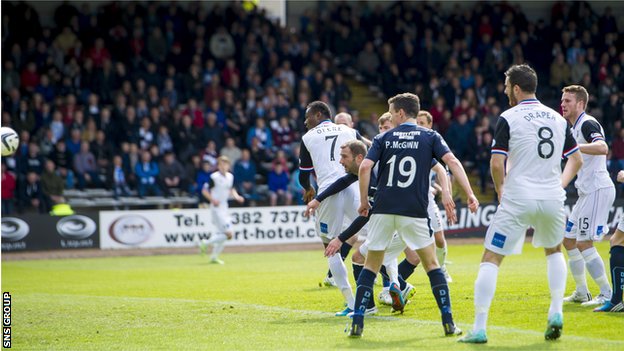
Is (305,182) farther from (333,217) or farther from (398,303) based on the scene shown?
(398,303)

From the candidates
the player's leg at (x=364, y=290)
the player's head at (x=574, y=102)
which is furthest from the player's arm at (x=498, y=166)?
the player's head at (x=574, y=102)

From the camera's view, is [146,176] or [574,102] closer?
[574,102]

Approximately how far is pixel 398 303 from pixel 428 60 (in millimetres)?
23945

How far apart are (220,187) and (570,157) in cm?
1471

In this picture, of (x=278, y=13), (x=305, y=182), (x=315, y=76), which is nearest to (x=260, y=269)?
(x=305, y=182)

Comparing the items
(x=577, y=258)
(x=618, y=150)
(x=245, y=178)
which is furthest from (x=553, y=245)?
(x=618, y=150)

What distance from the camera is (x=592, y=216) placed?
1201 centimetres

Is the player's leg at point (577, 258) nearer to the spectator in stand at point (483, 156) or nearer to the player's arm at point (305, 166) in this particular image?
the player's arm at point (305, 166)

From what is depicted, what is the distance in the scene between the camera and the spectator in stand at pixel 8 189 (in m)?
26.2

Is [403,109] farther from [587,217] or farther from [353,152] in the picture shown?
[587,217]

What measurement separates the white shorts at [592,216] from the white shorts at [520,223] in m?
2.95

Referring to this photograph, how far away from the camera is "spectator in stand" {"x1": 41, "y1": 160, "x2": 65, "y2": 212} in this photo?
2670 cm

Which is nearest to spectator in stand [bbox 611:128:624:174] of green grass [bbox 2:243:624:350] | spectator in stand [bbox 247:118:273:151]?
spectator in stand [bbox 247:118:273:151]

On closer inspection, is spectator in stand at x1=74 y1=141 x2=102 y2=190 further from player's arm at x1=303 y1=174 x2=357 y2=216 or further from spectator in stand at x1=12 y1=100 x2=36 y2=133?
player's arm at x1=303 y1=174 x2=357 y2=216
